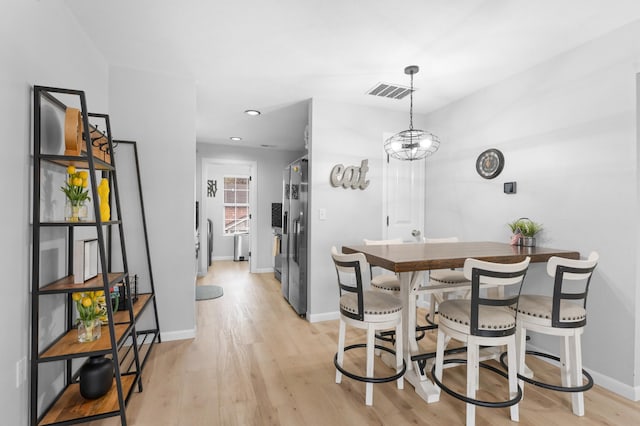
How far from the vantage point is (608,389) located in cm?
225

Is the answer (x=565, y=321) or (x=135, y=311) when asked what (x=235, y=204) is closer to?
(x=135, y=311)

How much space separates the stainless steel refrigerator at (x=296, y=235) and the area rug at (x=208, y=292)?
1.04m

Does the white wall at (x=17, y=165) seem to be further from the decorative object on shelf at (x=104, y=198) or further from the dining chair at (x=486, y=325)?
the dining chair at (x=486, y=325)

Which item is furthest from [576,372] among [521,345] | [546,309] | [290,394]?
[290,394]

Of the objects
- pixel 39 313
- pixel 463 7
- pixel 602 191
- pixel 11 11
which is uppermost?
pixel 463 7

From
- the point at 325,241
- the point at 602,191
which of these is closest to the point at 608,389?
the point at 602,191

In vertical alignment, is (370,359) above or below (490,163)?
below

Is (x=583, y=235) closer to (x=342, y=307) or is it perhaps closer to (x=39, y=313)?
(x=342, y=307)

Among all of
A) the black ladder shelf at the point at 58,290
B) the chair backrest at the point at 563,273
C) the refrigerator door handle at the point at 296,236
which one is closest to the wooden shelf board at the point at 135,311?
the black ladder shelf at the point at 58,290

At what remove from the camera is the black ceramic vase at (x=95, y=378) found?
5.95 ft

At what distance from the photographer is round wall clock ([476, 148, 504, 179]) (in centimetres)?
316

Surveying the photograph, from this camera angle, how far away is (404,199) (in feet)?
13.4

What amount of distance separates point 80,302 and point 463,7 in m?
2.92

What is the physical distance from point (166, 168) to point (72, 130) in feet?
4.33
